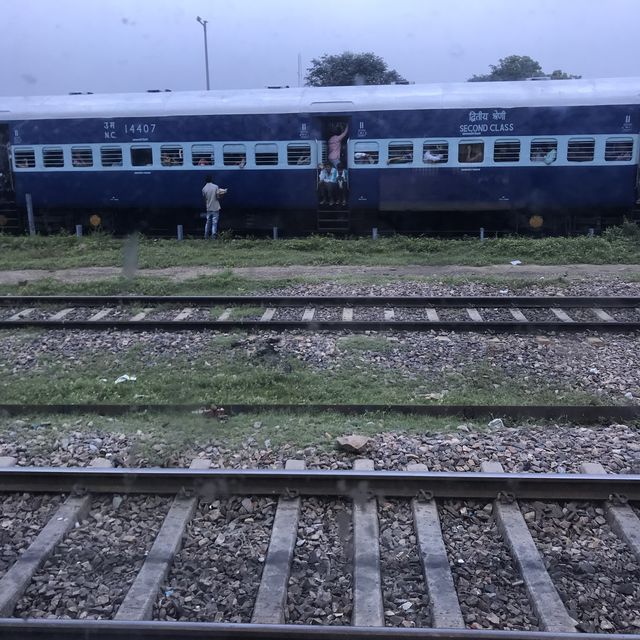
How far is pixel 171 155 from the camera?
57.3 feet

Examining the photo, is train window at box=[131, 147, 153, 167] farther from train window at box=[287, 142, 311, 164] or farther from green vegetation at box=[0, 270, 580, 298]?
green vegetation at box=[0, 270, 580, 298]

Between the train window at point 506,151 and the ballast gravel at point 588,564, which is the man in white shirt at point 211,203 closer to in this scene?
the train window at point 506,151

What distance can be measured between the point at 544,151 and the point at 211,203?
24.3 feet

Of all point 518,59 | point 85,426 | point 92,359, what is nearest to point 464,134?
point 92,359

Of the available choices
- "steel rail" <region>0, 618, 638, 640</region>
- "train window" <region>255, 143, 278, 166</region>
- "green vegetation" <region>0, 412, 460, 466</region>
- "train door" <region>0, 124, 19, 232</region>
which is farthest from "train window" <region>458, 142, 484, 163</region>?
"steel rail" <region>0, 618, 638, 640</region>

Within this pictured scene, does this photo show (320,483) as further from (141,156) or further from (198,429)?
(141,156)

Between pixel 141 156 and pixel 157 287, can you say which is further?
pixel 141 156

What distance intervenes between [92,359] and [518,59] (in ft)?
92.2

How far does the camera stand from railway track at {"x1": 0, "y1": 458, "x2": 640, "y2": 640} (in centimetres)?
339

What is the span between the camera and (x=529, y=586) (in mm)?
3770

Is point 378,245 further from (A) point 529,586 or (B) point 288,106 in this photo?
(A) point 529,586

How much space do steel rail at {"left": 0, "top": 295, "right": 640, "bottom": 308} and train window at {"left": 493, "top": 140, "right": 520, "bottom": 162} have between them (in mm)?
7040

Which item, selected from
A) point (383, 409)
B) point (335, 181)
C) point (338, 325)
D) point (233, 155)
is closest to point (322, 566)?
point (383, 409)

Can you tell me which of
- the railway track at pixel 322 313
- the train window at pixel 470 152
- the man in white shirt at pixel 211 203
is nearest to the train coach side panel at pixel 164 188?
the man in white shirt at pixel 211 203
